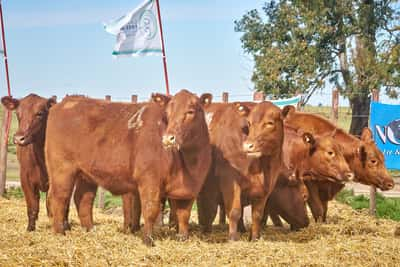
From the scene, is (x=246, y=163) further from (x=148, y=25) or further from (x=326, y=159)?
(x=148, y=25)

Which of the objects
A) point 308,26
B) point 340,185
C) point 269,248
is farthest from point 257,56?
point 269,248

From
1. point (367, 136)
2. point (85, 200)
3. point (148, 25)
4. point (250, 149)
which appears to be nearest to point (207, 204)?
point (250, 149)

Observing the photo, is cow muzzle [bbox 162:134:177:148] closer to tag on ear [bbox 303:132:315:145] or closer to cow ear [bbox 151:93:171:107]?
cow ear [bbox 151:93:171:107]

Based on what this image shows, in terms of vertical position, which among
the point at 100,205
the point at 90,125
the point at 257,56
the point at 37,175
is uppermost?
the point at 257,56

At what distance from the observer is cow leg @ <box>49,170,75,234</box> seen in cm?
904

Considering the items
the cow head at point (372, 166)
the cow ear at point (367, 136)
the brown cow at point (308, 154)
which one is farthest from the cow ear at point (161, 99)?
the cow ear at point (367, 136)

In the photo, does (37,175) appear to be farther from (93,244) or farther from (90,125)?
(93,244)

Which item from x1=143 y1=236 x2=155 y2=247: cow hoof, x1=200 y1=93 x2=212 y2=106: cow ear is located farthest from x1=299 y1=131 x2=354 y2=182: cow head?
x1=143 y1=236 x2=155 y2=247: cow hoof

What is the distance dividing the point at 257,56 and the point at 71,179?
51.4ft

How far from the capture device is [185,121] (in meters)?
8.29

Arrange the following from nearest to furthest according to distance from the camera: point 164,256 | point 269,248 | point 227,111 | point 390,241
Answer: point 164,256, point 269,248, point 390,241, point 227,111

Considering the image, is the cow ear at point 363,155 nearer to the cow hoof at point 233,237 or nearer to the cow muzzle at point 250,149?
the cow muzzle at point 250,149

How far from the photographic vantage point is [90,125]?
356 inches

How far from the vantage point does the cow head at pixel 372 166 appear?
11.1 m
